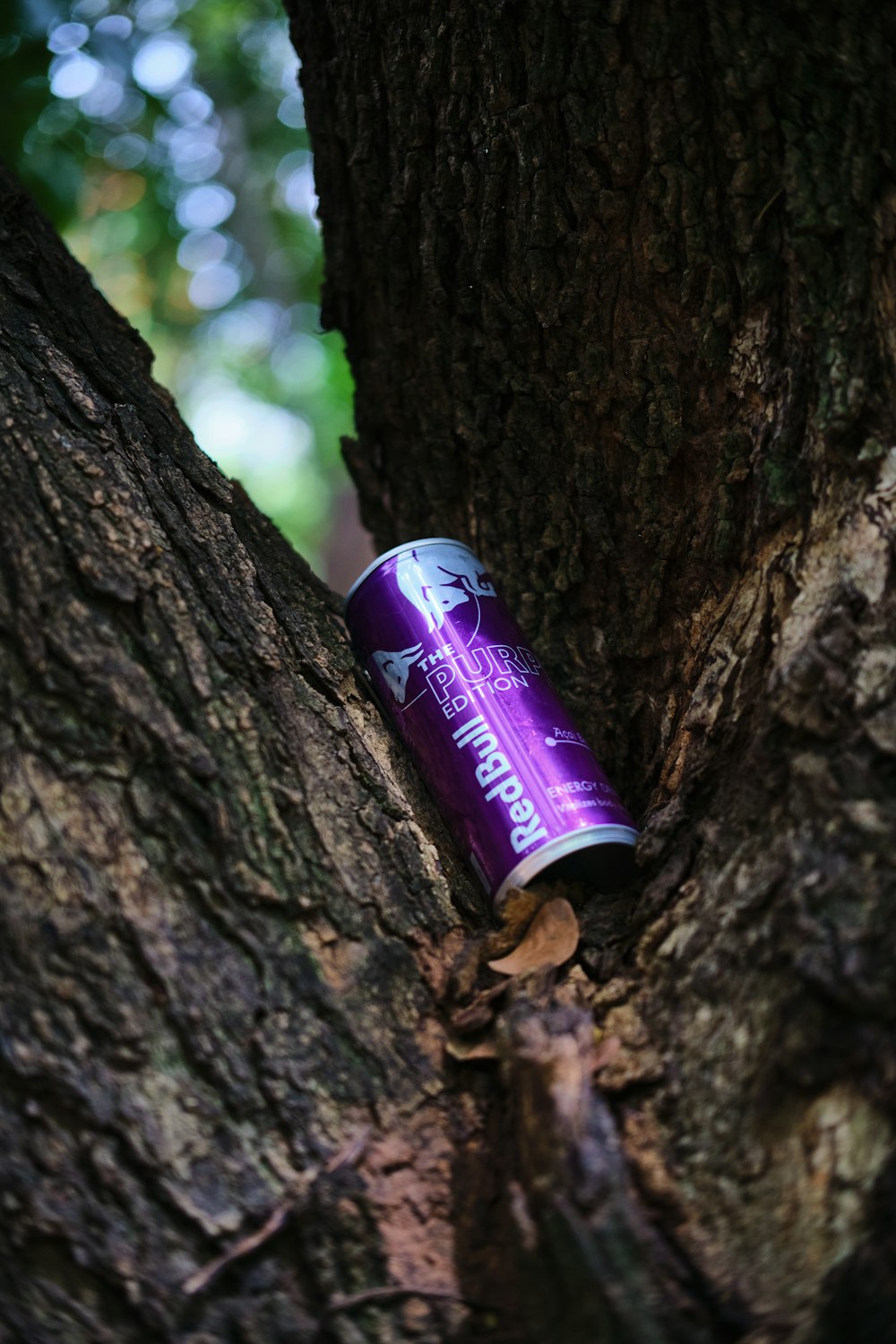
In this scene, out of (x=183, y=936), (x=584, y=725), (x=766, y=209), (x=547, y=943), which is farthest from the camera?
(x=584, y=725)

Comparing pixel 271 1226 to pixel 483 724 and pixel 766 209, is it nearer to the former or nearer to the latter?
pixel 483 724

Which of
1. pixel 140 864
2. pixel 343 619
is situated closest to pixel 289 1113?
pixel 140 864

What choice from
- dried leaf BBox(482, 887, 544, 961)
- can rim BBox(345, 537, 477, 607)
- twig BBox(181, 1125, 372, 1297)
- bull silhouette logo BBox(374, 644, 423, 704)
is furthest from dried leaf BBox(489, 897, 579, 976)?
can rim BBox(345, 537, 477, 607)

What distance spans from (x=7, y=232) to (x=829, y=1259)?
1961mm

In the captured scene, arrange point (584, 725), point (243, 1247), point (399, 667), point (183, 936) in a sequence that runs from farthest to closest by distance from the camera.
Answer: point (584, 725) < point (399, 667) < point (183, 936) < point (243, 1247)

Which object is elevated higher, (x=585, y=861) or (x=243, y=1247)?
(x=585, y=861)

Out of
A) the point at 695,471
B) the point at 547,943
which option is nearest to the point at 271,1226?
the point at 547,943

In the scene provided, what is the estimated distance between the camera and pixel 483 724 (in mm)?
1563

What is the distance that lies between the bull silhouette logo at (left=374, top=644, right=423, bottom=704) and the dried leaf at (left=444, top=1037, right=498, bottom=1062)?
585 millimetres

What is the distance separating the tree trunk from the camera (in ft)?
3.40

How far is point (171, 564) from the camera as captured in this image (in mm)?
1433

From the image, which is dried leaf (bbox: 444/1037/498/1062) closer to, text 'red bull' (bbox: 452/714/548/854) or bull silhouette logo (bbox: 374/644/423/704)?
text 'red bull' (bbox: 452/714/548/854)

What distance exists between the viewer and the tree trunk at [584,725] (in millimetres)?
1036

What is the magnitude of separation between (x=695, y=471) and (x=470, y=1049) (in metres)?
1.00
